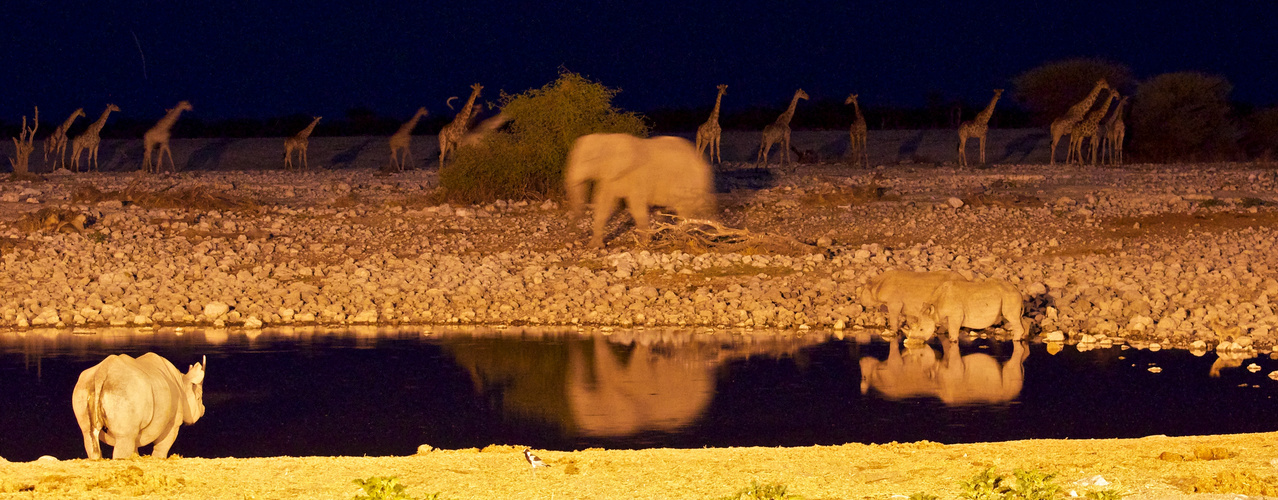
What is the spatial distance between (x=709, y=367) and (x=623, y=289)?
9.06 feet

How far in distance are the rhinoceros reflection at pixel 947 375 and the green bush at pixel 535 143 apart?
919cm

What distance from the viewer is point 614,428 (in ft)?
26.8

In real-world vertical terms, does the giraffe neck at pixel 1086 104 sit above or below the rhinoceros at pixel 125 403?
above

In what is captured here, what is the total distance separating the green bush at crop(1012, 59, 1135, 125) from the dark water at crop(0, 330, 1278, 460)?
109 ft

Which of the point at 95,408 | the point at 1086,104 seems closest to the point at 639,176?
the point at 95,408

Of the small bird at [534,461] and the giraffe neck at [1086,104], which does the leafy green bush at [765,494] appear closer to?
the small bird at [534,461]

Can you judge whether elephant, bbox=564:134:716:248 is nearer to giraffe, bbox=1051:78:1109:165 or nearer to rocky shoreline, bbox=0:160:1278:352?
rocky shoreline, bbox=0:160:1278:352

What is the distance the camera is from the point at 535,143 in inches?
772

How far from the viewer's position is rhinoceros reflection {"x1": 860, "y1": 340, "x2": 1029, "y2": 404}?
9.09 m

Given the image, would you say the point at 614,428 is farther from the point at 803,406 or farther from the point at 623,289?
the point at 623,289

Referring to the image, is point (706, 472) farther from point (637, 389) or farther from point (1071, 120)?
point (1071, 120)

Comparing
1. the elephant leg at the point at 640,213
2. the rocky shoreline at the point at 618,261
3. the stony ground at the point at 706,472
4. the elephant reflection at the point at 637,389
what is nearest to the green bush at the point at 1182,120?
the rocky shoreline at the point at 618,261

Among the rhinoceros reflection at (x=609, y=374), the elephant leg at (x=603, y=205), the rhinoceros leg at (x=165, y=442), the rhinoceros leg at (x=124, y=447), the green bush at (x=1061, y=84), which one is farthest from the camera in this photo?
the green bush at (x=1061, y=84)

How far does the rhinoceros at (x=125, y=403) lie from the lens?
6430 mm
